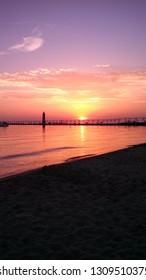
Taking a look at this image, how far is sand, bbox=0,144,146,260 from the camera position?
6.51 m

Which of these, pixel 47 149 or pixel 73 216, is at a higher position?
pixel 73 216

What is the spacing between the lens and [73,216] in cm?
882

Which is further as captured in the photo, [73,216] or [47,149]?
[47,149]

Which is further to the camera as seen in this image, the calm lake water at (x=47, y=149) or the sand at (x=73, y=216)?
the calm lake water at (x=47, y=149)

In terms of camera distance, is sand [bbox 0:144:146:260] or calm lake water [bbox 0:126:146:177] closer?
sand [bbox 0:144:146:260]

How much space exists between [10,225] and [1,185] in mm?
4857

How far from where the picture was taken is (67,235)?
736cm

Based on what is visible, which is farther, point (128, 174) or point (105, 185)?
point (128, 174)

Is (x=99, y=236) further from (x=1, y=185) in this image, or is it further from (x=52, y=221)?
(x=1, y=185)

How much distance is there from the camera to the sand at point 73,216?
6512 millimetres
